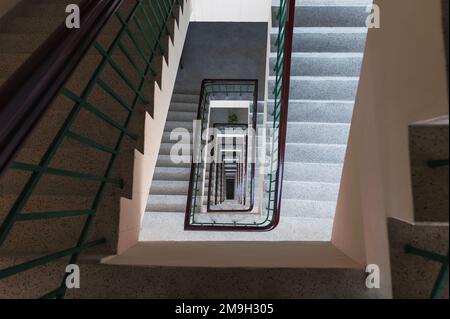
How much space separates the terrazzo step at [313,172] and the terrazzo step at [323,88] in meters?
0.78

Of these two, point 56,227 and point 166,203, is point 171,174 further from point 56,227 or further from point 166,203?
point 56,227

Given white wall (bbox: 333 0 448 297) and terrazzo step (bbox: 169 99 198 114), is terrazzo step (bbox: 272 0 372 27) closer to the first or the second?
white wall (bbox: 333 0 448 297)

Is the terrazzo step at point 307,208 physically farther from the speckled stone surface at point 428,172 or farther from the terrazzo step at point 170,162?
the speckled stone surface at point 428,172

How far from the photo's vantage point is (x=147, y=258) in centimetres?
140

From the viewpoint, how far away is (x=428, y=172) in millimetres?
794

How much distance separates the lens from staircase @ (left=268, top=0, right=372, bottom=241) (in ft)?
11.8

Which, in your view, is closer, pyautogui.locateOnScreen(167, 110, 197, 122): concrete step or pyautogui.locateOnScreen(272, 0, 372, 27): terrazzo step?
pyautogui.locateOnScreen(272, 0, 372, 27): terrazzo step

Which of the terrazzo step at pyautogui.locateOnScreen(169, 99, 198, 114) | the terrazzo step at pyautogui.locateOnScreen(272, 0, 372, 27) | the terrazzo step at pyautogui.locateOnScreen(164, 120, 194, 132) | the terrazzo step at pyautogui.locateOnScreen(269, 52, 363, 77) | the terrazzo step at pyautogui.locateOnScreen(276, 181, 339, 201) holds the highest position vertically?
the terrazzo step at pyautogui.locateOnScreen(272, 0, 372, 27)

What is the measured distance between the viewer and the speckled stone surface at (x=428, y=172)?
0.75 metres

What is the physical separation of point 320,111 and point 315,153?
0.48 m

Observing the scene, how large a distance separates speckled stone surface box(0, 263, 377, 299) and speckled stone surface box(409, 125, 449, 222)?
20.4 inches

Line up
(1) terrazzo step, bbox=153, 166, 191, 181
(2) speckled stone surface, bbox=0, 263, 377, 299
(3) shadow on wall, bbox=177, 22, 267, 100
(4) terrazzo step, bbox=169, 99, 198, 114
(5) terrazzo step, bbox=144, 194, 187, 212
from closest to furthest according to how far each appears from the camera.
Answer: (2) speckled stone surface, bbox=0, 263, 377, 299 → (5) terrazzo step, bbox=144, 194, 187, 212 → (1) terrazzo step, bbox=153, 166, 191, 181 → (4) terrazzo step, bbox=169, 99, 198, 114 → (3) shadow on wall, bbox=177, 22, 267, 100

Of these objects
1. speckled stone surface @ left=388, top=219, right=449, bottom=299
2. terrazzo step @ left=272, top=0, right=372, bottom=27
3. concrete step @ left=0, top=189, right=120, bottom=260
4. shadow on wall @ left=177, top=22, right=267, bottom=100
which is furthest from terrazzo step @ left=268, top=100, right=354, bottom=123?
shadow on wall @ left=177, top=22, right=267, bottom=100
